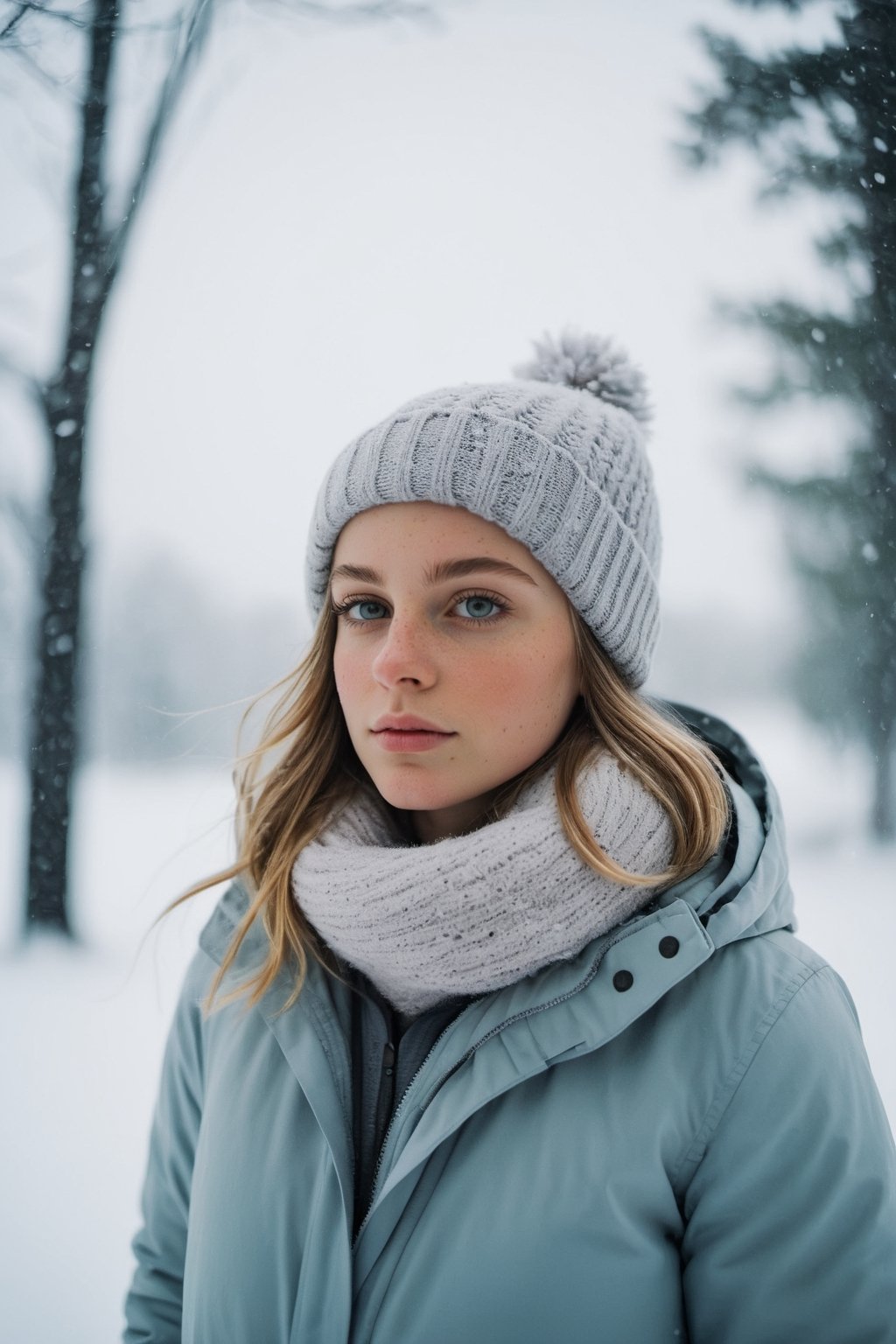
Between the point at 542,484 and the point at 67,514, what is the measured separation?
1019 millimetres

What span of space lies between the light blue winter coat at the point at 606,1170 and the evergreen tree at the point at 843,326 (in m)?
0.69

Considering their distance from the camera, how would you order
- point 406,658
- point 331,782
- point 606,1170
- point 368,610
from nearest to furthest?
point 606,1170 < point 406,658 < point 368,610 < point 331,782

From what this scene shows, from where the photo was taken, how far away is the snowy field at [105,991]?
156 cm

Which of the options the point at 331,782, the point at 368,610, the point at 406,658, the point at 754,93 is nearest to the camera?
the point at 406,658

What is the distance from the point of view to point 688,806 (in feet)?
3.21

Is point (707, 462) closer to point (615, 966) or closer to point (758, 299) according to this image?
point (758, 299)

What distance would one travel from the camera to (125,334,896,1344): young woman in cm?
81

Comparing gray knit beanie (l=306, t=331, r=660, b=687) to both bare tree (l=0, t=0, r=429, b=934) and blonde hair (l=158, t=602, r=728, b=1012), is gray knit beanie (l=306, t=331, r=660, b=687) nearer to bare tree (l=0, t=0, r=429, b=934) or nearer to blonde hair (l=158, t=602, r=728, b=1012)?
blonde hair (l=158, t=602, r=728, b=1012)

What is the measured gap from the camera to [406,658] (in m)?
0.93

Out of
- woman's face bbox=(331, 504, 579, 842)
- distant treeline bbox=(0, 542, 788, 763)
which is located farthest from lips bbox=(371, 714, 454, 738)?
distant treeline bbox=(0, 542, 788, 763)

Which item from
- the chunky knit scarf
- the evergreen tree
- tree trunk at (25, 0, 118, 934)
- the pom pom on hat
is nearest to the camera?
the chunky knit scarf

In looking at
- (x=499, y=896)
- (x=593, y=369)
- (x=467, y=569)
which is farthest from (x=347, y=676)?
(x=593, y=369)

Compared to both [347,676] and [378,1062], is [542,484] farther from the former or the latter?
[378,1062]

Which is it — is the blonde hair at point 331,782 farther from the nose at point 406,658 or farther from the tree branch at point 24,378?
the tree branch at point 24,378
